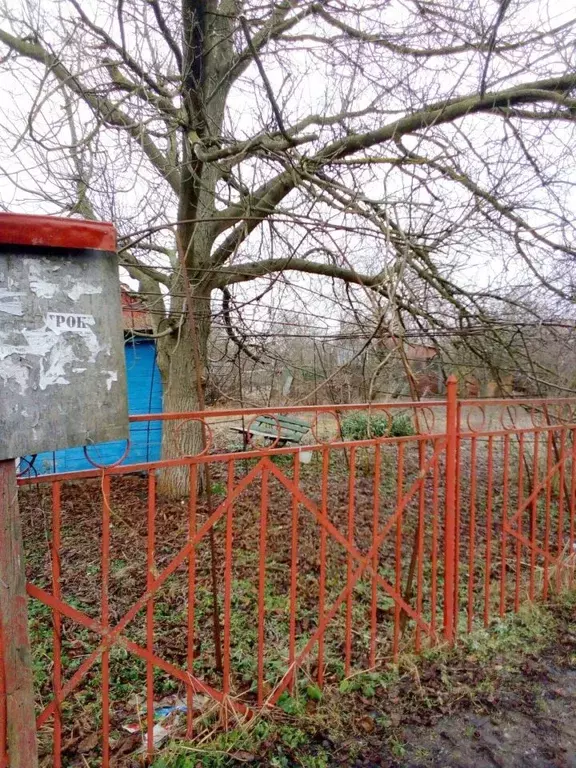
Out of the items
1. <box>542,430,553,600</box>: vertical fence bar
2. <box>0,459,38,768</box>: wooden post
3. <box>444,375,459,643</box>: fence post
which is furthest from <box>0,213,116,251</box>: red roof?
<box>542,430,553,600</box>: vertical fence bar

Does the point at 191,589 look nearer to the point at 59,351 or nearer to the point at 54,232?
the point at 59,351

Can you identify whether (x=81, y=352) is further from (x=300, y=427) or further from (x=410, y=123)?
(x=300, y=427)

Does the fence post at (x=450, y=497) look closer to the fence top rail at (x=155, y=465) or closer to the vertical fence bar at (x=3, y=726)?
the fence top rail at (x=155, y=465)

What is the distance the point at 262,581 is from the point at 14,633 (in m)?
0.97

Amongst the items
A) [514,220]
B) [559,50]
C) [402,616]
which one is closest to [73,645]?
[402,616]

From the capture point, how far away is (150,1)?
116 inches

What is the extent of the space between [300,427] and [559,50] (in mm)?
6101

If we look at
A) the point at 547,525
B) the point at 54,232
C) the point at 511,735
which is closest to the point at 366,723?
the point at 511,735

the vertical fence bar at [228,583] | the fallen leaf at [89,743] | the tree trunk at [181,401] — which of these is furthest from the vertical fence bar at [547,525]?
the tree trunk at [181,401]

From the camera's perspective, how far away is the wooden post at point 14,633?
4.20 feet

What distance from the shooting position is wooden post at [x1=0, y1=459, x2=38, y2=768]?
128 centimetres

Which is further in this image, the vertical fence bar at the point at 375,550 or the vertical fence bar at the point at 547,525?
the vertical fence bar at the point at 547,525

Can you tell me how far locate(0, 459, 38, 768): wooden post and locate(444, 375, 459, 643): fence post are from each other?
201 cm

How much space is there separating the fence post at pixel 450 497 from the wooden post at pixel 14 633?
201 cm
